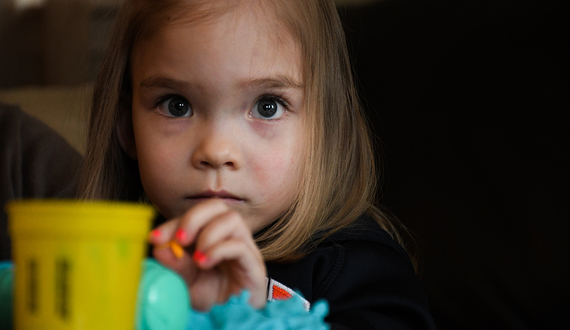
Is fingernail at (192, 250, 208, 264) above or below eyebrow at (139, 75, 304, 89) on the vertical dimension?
below

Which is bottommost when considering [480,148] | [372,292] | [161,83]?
[372,292]

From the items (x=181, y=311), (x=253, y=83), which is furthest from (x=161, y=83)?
(x=181, y=311)

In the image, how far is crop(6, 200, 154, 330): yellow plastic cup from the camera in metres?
0.36

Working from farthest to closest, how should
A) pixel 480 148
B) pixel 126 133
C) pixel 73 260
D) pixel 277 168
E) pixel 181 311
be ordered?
1. pixel 126 133
2. pixel 480 148
3. pixel 277 168
4. pixel 181 311
5. pixel 73 260

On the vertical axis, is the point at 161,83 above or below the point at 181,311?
above

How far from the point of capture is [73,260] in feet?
1.17

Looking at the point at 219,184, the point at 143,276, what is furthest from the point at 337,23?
the point at 143,276

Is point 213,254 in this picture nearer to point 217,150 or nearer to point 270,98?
point 217,150

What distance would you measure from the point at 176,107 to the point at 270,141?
0.57 feet

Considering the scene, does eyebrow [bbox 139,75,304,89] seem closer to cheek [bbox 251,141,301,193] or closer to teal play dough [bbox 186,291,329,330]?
cheek [bbox 251,141,301,193]

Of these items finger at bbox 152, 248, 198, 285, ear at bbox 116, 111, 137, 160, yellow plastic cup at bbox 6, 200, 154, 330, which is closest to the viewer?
yellow plastic cup at bbox 6, 200, 154, 330

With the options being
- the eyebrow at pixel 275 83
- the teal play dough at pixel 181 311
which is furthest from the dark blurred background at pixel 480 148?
the teal play dough at pixel 181 311

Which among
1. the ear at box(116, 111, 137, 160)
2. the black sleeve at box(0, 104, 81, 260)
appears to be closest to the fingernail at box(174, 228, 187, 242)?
the ear at box(116, 111, 137, 160)

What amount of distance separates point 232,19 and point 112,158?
435 millimetres
